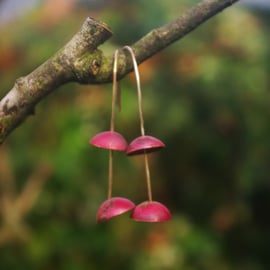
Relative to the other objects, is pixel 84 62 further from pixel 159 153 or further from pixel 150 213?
pixel 159 153

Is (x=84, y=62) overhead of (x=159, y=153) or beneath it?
overhead

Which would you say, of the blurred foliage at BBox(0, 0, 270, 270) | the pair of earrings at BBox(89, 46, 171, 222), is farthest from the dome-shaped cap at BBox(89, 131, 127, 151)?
the blurred foliage at BBox(0, 0, 270, 270)

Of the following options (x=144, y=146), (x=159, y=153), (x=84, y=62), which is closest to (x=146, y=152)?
(x=144, y=146)

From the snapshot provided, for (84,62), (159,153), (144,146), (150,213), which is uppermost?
(84,62)

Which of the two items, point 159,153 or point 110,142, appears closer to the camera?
point 110,142

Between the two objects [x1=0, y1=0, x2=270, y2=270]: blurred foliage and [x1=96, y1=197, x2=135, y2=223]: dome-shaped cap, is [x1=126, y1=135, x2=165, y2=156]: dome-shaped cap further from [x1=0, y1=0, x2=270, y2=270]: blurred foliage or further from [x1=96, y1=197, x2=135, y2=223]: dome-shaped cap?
[x1=0, y1=0, x2=270, y2=270]: blurred foliage

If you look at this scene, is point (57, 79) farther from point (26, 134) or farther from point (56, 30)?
point (56, 30)

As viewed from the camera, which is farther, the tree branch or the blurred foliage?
the blurred foliage
